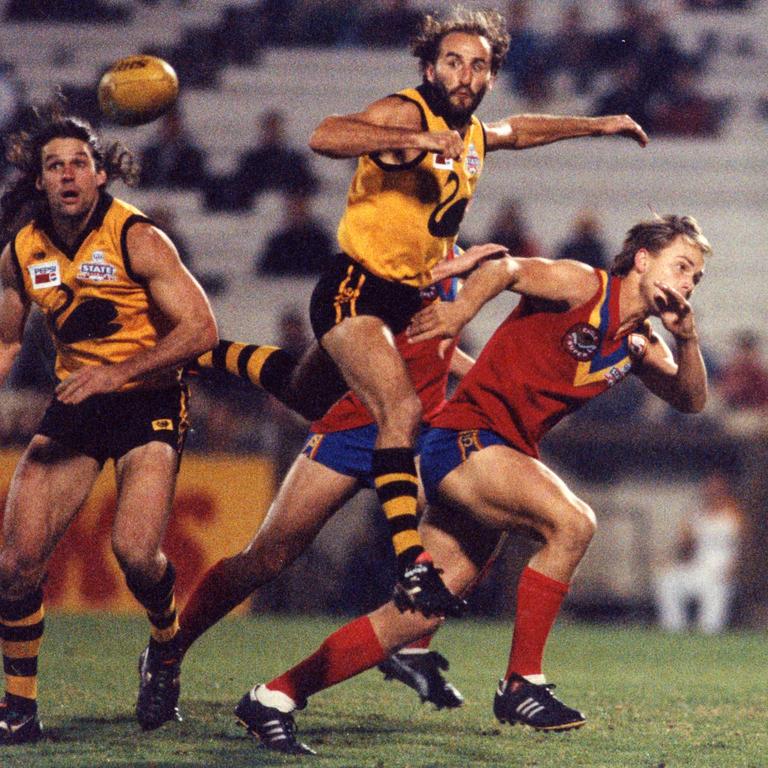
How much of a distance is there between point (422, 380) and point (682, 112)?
9.89m

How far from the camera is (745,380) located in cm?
1269

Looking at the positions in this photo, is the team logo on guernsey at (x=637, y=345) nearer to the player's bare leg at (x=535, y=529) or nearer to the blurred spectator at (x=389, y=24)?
the player's bare leg at (x=535, y=529)

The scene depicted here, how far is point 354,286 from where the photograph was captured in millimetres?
5660

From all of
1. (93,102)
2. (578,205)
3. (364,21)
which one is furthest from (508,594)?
(364,21)

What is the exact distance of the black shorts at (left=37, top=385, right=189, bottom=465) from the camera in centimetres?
573

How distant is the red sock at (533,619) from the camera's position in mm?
5418

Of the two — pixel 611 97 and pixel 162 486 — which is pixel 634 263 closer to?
pixel 162 486

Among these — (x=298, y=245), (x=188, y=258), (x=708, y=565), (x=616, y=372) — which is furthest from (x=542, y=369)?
(x=188, y=258)

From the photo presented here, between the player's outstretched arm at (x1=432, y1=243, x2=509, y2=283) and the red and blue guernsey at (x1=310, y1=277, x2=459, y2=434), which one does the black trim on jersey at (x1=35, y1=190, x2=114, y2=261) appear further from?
the player's outstretched arm at (x1=432, y1=243, x2=509, y2=283)

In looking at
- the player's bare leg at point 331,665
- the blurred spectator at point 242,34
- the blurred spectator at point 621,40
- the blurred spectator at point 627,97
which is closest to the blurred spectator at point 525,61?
the blurred spectator at point 621,40

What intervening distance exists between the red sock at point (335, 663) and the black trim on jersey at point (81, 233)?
1.73 meters

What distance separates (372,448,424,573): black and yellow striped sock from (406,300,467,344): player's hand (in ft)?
1.53

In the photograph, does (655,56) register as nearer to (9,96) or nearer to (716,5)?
(716,5)

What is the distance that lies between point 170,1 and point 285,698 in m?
11.9
